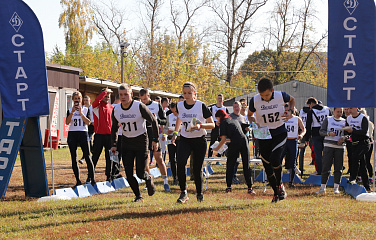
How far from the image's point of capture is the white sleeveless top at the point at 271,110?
7.90 metres

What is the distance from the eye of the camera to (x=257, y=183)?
11953 mm

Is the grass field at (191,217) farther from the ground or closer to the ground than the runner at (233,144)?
closer to the ground

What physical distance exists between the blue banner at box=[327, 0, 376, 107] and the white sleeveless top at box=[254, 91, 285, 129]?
5.41 feet

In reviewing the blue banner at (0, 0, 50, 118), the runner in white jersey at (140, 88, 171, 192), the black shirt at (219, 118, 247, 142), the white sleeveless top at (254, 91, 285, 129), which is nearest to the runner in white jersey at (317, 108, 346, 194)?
the black shirt at (219, 118, 247, 142)

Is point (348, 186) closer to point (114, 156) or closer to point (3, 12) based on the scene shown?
point (114, 156)

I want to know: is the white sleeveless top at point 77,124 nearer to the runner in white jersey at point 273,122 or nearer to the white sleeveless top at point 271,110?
the runner in white jersey at point 273,122

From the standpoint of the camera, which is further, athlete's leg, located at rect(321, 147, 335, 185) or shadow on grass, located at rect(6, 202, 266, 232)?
athlete's leg, located at rect(321, 147, 335, 185)

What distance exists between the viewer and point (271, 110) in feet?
26.0

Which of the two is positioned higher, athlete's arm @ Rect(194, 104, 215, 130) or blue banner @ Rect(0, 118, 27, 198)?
athlete's arm @ Rect(194, 104, 215, 130)

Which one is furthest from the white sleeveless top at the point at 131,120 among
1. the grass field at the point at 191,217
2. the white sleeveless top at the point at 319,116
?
the white sleeveless top at the point at 319,116

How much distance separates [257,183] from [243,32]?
4311 centimetres

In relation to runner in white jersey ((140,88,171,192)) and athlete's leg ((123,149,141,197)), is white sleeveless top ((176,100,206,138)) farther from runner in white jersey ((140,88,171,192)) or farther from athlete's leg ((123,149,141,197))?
runner in white jersey ((140,88,171,192))

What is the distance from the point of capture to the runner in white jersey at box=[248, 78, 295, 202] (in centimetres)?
789

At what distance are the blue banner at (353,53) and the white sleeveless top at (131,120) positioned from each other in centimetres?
377
